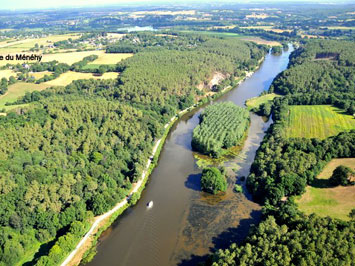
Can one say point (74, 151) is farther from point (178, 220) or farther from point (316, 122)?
point (316, 122)

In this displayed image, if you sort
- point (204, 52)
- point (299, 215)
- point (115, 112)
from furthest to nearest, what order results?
point (204, 52) → point (115, 112) → point (299, 215)

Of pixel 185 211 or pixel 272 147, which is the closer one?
pixel 185 211

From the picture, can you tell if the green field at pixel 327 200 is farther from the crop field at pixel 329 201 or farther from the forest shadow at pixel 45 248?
the forest shadow at pixel 45 248

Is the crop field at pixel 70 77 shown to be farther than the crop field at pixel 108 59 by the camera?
No

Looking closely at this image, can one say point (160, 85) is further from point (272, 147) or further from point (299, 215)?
point (299, 215)

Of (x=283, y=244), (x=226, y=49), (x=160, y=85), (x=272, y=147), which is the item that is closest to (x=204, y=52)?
(x=226, y=49)

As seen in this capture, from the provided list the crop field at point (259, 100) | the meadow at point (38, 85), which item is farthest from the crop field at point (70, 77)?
the crop field at point (259, 100)
